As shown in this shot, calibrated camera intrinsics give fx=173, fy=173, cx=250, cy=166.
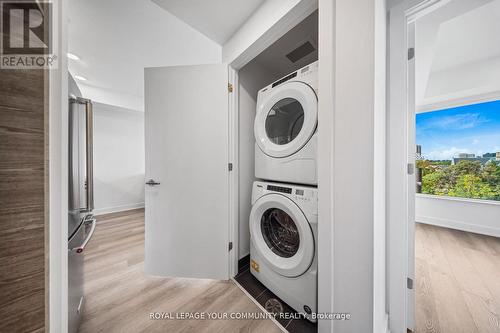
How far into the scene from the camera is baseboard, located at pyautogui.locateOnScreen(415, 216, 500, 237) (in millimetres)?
2461

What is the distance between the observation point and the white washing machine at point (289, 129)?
1.11m

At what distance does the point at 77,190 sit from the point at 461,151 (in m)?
4.64

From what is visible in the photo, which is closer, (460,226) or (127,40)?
(127,40)

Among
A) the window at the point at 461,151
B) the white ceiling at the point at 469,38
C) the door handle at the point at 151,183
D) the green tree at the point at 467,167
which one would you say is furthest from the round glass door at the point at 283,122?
the green tree at the point at 467,167

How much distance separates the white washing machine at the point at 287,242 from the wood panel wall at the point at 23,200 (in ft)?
3.65

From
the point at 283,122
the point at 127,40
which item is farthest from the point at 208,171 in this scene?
the point at 127,40

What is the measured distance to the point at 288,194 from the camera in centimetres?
119

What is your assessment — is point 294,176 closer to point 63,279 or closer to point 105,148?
point 63,279

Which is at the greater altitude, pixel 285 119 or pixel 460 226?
pixel 285 119

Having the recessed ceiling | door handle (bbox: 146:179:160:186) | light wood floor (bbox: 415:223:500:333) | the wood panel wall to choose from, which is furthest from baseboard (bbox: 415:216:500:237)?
the wood panel wall

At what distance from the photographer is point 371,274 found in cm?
72

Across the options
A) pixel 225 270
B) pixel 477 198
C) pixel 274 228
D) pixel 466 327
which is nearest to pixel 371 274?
pixel 274 228

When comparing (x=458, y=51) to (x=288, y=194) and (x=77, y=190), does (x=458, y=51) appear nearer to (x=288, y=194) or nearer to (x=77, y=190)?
(x=288, y=194)

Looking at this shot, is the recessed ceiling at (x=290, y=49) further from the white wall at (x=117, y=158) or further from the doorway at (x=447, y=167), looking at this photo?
the white wall at (x=117, y=158)
